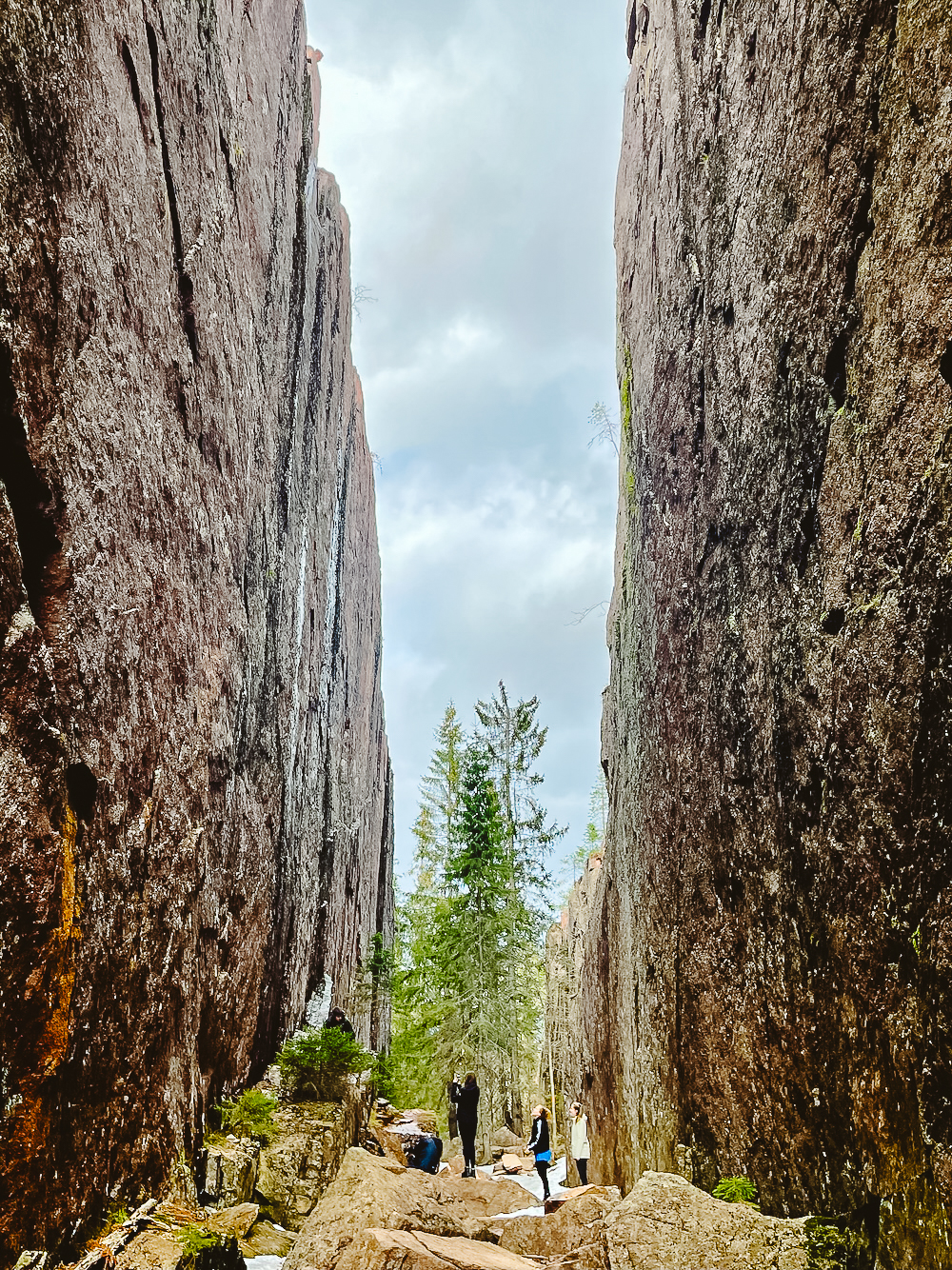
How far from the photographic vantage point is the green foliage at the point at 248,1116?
8070 millimetres

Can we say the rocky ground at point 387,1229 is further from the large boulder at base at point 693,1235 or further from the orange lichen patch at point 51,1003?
the orange lichen patch at point 51,1003

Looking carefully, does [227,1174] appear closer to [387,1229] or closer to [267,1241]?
[267,1241]

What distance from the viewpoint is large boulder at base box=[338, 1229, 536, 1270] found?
4664 mm

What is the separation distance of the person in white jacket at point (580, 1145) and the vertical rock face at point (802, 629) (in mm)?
3525

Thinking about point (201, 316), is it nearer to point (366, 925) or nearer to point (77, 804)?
point (77, 804)

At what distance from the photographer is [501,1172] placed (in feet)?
54.9

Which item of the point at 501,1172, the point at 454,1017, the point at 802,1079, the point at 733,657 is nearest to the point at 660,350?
the point at 733,657

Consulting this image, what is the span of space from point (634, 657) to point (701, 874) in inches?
169

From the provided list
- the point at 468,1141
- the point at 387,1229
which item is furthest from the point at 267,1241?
the point at 468,1141

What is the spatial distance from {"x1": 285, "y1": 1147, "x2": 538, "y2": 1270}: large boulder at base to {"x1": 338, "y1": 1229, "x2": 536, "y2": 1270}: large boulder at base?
0.13 meters

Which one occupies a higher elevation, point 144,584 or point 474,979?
point 144,584

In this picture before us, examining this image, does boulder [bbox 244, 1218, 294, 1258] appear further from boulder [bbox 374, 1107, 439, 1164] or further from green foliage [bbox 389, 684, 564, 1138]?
green foliage [bbox 389, 684, 564, 1138]

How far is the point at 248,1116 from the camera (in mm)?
8250

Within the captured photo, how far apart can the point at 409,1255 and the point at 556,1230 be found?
312 centimetres
